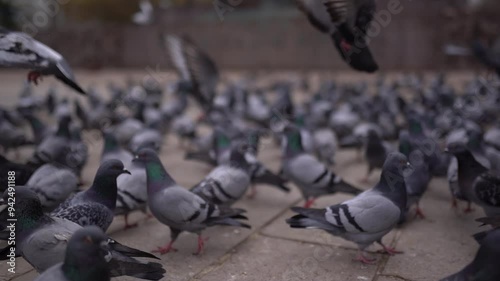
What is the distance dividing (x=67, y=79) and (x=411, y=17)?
21.3 meters

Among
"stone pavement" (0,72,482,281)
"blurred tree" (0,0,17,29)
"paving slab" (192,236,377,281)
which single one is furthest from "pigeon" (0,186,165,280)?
"blurred tree" (0,0,17,29)

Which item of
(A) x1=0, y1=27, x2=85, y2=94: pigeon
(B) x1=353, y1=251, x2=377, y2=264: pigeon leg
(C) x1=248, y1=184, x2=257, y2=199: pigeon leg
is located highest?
(A) x1=0, y1=27, x2=85, y2=94: pigeon

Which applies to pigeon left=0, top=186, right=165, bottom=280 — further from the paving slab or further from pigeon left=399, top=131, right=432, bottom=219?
pigeon left=399, top=131, right=432, bottom=219

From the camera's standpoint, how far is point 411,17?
22.2 metres

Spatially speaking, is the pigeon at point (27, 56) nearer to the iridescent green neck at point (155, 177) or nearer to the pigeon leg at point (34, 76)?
the pigeon leg at point (34, 76)

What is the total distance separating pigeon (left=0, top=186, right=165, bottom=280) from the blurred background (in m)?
11.0

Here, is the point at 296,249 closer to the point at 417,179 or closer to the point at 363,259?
the point at 363,259

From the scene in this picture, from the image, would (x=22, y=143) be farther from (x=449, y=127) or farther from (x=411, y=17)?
(x=411, y=17)

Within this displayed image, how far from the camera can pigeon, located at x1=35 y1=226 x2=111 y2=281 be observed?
7.82ft

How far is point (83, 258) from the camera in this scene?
93.7 inches

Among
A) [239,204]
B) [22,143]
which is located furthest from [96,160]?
[239,204]

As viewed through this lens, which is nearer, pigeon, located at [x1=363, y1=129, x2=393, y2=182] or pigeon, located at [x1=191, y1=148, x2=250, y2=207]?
pigeon, located at [x1=191, y1=148, x2=250, y2=207]

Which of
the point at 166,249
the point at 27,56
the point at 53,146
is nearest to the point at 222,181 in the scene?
the point at 166,249

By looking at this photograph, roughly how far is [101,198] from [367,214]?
2.10 metres
